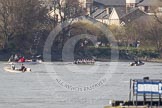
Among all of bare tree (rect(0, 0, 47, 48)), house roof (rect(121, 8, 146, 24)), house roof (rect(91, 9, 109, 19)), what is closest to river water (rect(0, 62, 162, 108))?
bare tree (rect(0, 0, 47, 48))

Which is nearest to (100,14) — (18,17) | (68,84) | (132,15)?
(132,15)

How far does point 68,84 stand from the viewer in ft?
176

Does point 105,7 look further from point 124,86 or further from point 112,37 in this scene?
point 124,86

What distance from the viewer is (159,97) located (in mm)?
39406

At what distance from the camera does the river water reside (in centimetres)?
4306

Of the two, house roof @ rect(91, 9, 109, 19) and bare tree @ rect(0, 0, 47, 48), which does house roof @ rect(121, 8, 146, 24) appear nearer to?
house roof @ rect(91, 9, 109, 19)

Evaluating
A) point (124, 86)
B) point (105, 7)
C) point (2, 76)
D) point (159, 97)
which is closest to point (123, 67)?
point (2, 76)

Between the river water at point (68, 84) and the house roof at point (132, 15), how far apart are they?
26131 mm

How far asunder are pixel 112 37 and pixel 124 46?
9.25 ft

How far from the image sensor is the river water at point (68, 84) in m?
43.1

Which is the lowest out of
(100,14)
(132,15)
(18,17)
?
(18,17)

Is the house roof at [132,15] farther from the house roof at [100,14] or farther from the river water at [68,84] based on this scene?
the river water at [68,84]

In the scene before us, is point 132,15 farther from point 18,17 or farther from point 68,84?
point 68,84

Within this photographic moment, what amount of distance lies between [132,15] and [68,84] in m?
51.7
